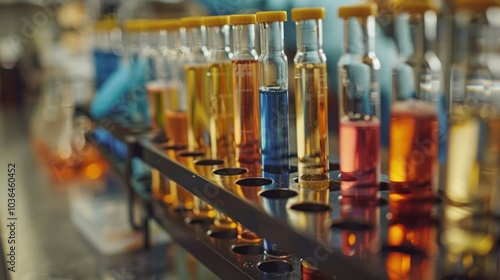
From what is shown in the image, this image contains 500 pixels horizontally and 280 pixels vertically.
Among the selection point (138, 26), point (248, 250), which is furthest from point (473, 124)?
point (138, 26)

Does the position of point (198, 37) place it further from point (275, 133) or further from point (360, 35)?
point (360, 35)

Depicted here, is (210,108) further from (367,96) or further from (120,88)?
(120,88)

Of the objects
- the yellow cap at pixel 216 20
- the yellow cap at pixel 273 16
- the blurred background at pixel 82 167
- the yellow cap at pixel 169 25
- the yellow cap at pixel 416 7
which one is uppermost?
the yellow cap at pixel 169 25

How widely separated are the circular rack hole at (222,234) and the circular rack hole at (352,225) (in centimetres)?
37

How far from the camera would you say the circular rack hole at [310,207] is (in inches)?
32.3

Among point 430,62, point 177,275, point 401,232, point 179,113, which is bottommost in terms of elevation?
point 177,275

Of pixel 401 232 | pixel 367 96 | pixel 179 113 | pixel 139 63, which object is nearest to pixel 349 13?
pixel 367 96

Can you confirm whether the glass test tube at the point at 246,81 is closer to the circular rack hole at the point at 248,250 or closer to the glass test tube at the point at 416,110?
the circular rack hole at the point at 248,250

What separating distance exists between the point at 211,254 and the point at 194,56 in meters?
0.43

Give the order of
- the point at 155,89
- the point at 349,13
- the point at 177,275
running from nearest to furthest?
the point at 349,13, the point at 177,275, the point at 155,89

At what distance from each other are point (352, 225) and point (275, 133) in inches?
10.9

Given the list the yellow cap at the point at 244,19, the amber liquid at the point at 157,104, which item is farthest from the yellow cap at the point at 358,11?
the amber liquid at the point at 157,104

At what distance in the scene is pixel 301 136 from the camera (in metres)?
0.93

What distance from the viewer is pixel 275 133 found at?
984 mm
